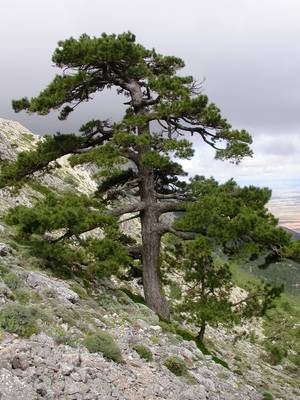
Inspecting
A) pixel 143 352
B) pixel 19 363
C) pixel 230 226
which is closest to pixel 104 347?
pixel 143 352

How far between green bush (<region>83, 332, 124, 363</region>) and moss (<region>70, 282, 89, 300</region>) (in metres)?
4.40

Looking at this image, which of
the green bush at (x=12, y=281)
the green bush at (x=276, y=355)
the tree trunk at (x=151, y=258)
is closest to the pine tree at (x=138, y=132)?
the tree trunk at (x=151, y=258)

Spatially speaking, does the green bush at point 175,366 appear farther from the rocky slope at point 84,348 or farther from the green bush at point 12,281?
the green bush at point 12,281

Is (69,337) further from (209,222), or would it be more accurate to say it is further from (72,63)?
(72,63)

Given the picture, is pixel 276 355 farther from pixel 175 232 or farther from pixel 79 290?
pixel 79 290

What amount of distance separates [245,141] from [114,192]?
602 centimetres

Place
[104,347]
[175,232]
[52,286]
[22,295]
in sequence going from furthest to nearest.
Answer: [175,232]
[52,286]
[22,295]
[104,347]

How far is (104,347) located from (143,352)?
1744 millimetres

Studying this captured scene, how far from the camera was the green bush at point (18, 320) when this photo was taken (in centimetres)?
1060

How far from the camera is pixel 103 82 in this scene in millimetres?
21672

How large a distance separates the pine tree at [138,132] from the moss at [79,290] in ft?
8.30

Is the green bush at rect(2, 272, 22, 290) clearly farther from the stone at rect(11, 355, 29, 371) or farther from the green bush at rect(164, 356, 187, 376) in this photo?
the green bush at rect(164, 356, 187, 376)

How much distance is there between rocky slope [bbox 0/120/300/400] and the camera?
30.9 ft

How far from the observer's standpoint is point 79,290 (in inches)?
659
